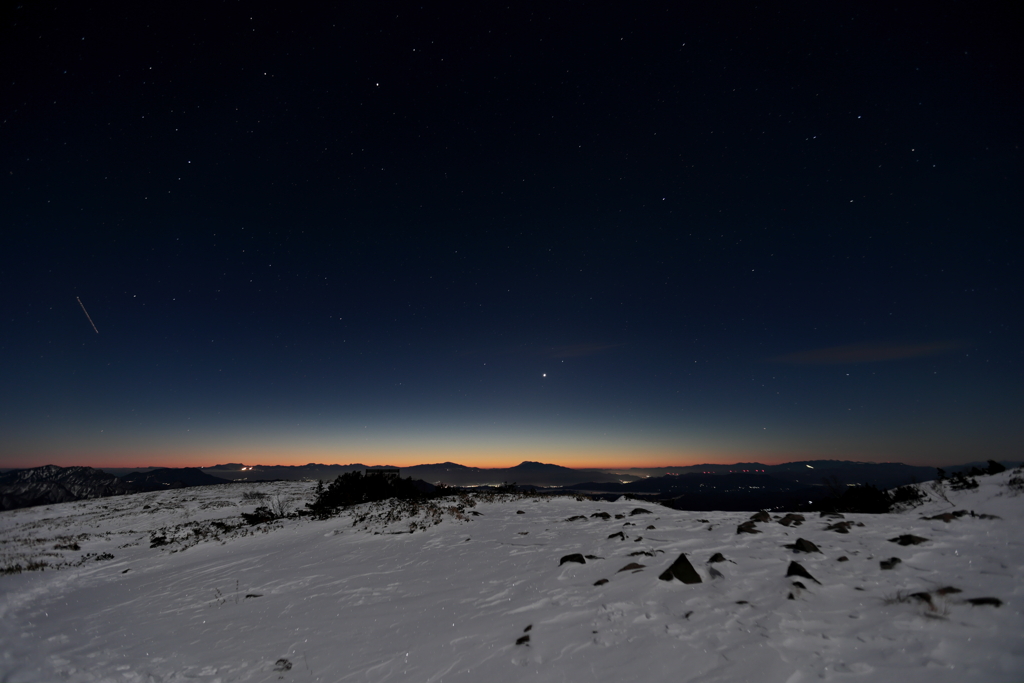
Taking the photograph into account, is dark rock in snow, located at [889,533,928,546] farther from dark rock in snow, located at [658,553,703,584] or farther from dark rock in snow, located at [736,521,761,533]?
dark rock in snow, located at [658,553,703,584]

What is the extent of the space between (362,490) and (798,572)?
828 inches

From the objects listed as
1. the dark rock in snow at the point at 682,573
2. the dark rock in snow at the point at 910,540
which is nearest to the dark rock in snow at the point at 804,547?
the dark rock in snow at the point at 910,540

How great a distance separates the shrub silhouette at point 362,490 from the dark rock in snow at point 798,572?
58.5 ft

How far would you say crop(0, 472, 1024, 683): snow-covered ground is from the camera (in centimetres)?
407

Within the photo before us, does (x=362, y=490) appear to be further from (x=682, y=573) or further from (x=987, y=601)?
(x=987, y=601)

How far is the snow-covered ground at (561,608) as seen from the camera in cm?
407

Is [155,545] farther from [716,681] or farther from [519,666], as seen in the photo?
[716,681]

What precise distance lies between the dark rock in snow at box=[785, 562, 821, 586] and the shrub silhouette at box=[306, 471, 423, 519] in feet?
58.5

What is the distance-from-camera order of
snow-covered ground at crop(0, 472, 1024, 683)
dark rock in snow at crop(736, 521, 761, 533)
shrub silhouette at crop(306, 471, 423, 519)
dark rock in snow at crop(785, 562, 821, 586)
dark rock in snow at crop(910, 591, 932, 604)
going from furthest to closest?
shrub silhouette at crop(306, 471, 423, 519), dark rock in snow at crop(736, 521, 761, 533), dark rock in snow at crop(785, 562, 821, 586), dark rock in snow at crop(910, 591, 932, 604), snow-covered ground at crop(0, 472, 1024, 683)

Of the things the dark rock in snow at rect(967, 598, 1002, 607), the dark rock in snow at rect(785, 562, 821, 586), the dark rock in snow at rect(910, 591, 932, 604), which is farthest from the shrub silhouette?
the dark rock in snow at rect(967, 598, 1002, 607)

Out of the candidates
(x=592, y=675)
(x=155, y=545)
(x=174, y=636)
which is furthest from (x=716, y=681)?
(x=155, y=545)

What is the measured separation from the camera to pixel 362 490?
22.0 meters

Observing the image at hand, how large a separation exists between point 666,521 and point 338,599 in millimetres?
8276

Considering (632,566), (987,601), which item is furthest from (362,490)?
(987,601)
